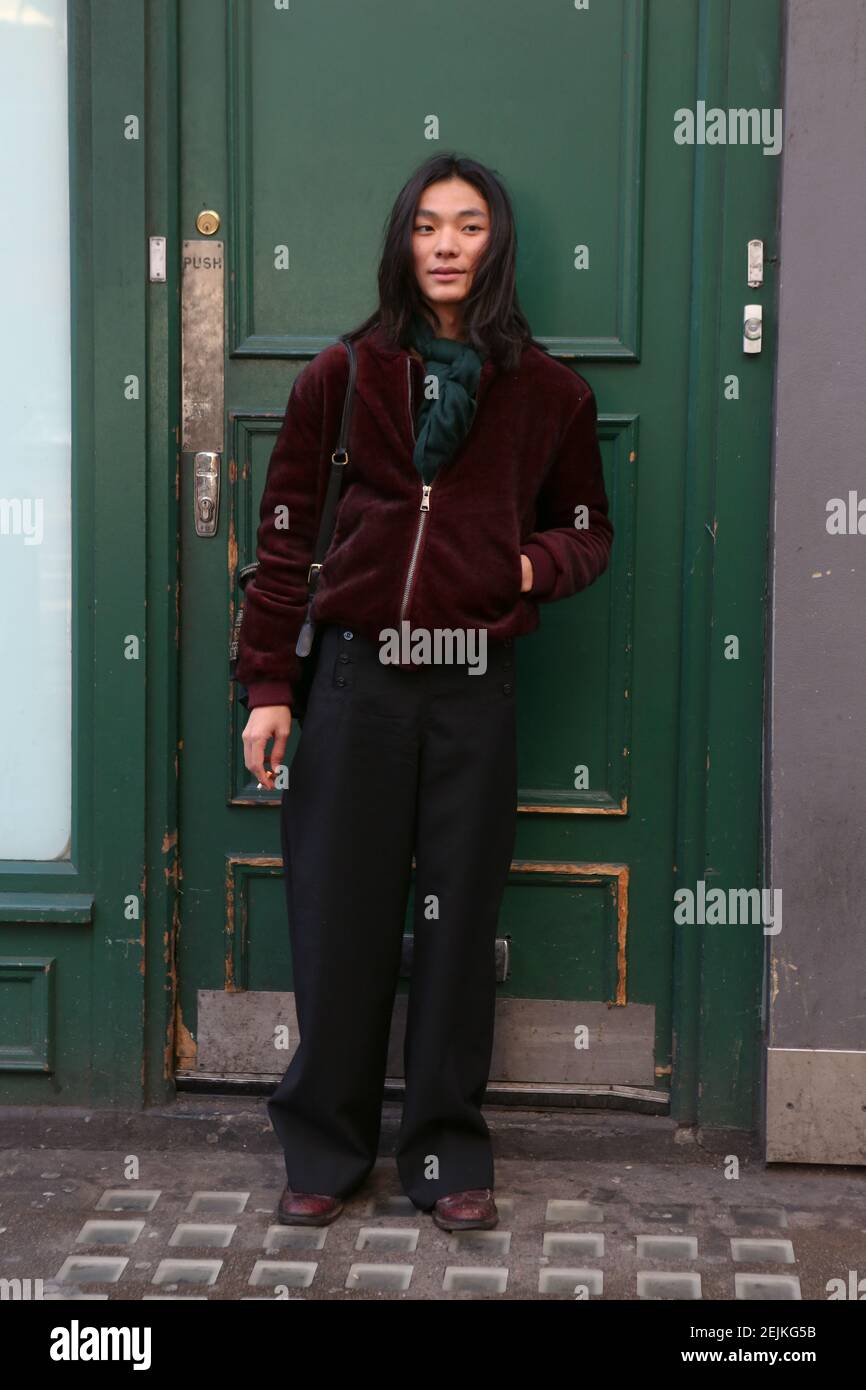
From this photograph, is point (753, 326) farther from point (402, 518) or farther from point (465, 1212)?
point (465, 1212)

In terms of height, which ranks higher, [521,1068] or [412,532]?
[412,532]

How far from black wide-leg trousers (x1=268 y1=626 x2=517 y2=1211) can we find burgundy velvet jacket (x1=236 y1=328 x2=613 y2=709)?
4.3 inches

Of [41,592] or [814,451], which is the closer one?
[814,451]

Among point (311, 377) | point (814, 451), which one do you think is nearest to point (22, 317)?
point (311, 377)

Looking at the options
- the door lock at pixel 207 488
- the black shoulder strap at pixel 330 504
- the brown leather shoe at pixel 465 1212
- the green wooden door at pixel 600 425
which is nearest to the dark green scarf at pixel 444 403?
the black shoulder strap at pixel 330 504

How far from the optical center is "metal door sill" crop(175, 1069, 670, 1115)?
3.44 metres

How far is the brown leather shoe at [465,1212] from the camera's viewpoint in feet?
9.57

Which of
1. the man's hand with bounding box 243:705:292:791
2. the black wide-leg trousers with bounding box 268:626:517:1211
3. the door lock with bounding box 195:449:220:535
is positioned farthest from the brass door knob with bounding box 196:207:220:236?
the man's hand with bounding box 243:705:292:791

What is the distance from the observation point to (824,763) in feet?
10.4

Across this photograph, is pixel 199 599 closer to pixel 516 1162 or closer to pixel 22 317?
pixel 22 317

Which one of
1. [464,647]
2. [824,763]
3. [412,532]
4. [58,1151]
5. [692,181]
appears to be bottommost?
[58,1151]

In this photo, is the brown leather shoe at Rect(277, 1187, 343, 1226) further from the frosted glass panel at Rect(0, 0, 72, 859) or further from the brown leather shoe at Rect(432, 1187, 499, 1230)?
the frosted glass panel at Rect(0, 0, 72, 859)

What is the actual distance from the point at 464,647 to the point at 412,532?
246mm

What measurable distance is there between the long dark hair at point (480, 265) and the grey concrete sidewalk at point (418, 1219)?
5.61ft
